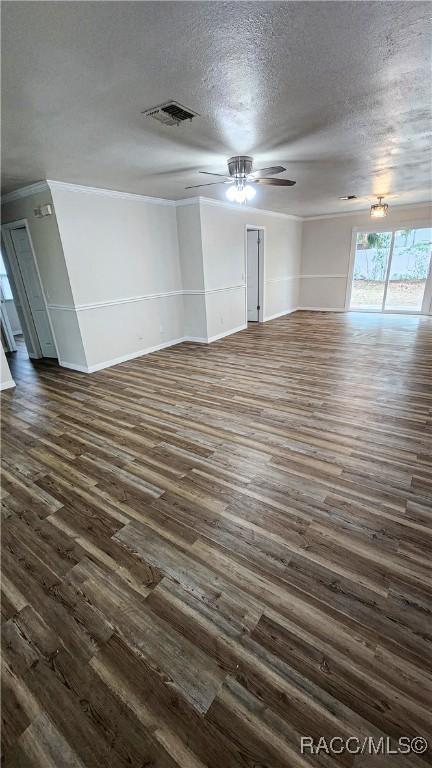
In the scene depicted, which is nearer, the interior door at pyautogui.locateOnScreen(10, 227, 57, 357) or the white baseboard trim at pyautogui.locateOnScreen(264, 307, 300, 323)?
the interior door at pyautogui.locateOnScreen(10, 227, 57, 357)

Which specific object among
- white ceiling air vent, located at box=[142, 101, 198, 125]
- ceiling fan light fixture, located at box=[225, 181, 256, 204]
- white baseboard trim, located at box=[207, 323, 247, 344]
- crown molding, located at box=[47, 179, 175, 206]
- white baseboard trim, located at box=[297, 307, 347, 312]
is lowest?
white baseboard trim, located at box=[297, 307, 347, 312]

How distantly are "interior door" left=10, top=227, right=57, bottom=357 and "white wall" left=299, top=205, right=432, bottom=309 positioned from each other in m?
7.15

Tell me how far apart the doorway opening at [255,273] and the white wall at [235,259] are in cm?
13

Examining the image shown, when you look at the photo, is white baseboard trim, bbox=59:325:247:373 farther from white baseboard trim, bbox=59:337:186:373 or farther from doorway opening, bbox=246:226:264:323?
doorway opening, bbox=246:226:264:323

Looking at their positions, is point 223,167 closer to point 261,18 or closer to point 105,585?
point 261,18

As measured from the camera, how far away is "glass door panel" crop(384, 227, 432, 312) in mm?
7598

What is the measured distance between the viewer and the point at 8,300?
7082 mm

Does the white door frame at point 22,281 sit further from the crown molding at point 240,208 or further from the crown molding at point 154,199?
the crown molding at point 240,208

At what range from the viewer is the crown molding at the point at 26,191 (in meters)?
3.96

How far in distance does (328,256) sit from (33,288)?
7438 millimetres

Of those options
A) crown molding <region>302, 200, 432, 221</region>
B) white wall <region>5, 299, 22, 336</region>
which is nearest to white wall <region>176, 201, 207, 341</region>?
white wall <region>5, 299, 22, 336</region>

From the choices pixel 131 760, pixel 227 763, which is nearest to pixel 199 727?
pixel 227 763

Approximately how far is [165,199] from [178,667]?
19.6ft

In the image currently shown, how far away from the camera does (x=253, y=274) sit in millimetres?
7699
